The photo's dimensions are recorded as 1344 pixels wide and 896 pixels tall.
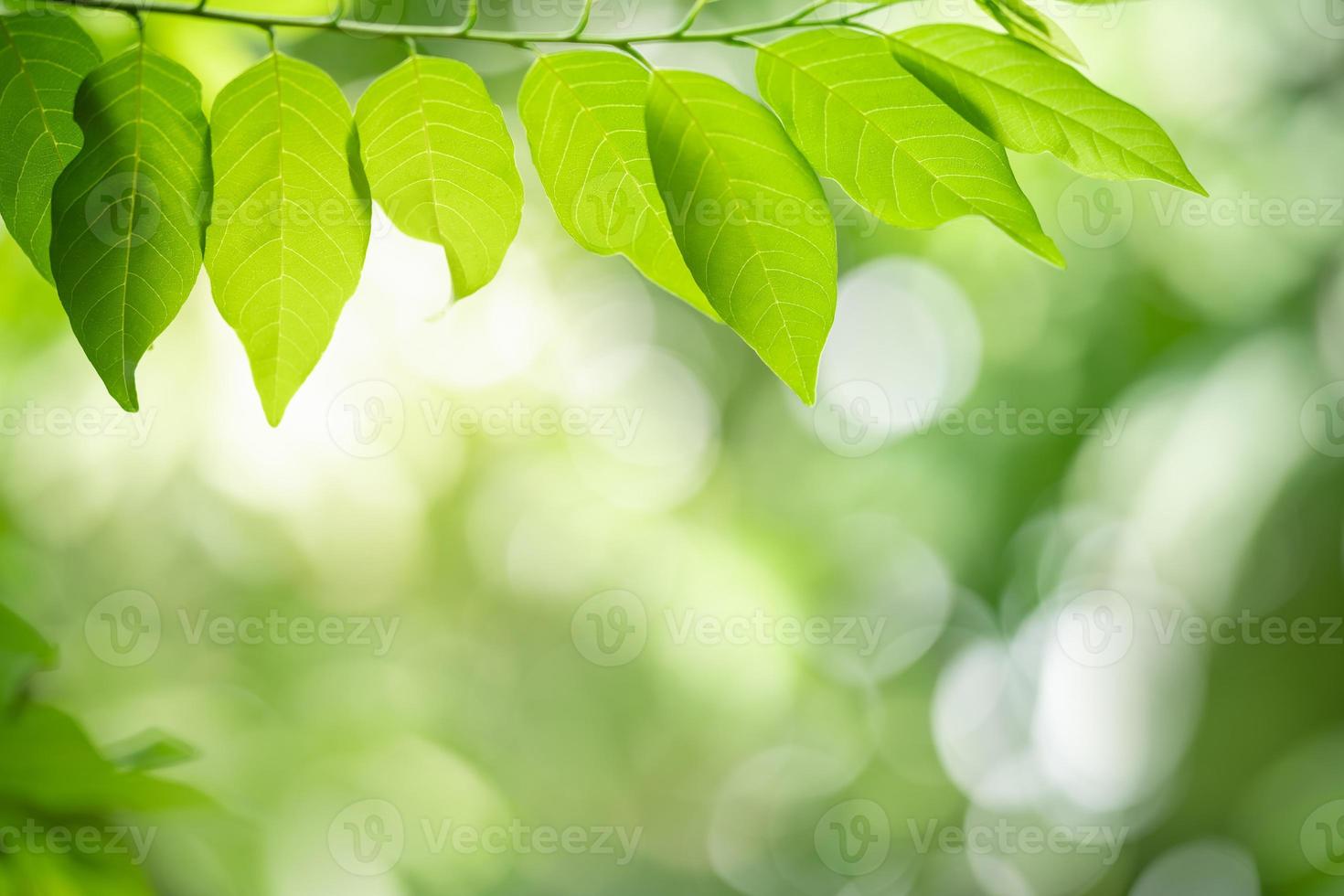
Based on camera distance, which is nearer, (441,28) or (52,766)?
(441,28)

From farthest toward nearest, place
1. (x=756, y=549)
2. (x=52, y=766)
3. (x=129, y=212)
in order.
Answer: (x=756, y=549) → (x=52, y=766) → (x=129, y=212)

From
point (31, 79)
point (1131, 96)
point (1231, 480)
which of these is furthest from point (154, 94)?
point (1131, 96)

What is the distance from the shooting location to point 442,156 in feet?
1.48

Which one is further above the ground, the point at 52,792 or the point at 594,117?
the point at 594,117

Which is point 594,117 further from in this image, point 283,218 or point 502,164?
point 283,218

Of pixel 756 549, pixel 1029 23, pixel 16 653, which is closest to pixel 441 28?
pixel 1029 23

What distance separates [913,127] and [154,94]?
363mm

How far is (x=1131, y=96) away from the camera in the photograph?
3469 mm

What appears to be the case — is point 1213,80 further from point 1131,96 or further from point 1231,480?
point 1231,480

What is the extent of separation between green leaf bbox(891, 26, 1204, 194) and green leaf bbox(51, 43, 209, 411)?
0.36 metres

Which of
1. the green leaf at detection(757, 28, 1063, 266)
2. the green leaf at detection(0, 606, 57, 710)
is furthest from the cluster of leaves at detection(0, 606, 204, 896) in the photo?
the green leaf at detection(757, 28, 1063, 266)

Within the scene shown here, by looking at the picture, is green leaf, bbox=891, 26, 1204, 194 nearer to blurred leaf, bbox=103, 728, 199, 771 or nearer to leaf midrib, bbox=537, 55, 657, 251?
leaf midrib, bbox=537, 55, 657, 251

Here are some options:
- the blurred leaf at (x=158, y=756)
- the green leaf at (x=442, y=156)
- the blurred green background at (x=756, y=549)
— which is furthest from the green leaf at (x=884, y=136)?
the blurred green background at (x=756, y=549)

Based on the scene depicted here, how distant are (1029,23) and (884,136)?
8 cm
